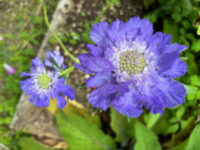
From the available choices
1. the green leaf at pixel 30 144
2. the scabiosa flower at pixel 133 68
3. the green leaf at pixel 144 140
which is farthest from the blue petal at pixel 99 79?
the green leaf at pixel 30 144

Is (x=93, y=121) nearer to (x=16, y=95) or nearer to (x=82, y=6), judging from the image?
(x=16, y=95)

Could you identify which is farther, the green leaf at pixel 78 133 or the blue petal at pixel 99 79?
the green leaf at pixel 78 133

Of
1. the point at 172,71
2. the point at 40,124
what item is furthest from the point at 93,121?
the point at 172,71

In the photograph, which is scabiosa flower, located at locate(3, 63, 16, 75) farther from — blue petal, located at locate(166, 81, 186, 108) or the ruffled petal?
blue petal, located at locate(166, 81, 186, 108)

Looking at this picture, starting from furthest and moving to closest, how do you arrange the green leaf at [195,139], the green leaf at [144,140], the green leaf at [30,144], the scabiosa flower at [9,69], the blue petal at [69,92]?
the scabiosa flower at [9,69] < the green leaf at [30,144] < the green leaf at [144,140] < the green leaf at [195,139] < the blue petal at [69,92]

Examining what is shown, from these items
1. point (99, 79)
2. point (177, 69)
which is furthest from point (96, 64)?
point (177, 69)

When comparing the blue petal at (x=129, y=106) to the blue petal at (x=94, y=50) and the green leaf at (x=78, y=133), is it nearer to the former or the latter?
the blue petal at (x=94, y=50)

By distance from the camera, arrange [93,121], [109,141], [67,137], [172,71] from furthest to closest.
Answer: [93,121]
[109,141]
[67,137]
[172,71]

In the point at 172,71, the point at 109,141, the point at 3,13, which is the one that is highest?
the point at 3,13

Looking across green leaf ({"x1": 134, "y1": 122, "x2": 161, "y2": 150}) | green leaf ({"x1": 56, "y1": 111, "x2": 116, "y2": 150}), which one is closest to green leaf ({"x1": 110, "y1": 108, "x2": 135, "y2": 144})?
green leaf ({"x1": 56, "y1": 111, "x2": 116, "y2": 150})
